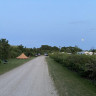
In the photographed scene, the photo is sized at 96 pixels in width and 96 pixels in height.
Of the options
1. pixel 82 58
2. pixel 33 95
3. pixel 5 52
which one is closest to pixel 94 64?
pixel 82 58

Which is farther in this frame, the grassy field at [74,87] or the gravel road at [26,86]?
the grassy field at [74,87]

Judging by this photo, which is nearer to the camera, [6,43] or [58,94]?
[58,94]

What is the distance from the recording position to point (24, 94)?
749cm

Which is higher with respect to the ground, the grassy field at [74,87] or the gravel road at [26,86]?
the gravel road at [26,86]

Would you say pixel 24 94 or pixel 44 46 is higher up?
pixel 44 46

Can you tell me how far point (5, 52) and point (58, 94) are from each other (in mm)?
25676

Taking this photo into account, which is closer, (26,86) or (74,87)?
(74,87)

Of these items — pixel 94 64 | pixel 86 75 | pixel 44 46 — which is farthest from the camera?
pixel 44 46

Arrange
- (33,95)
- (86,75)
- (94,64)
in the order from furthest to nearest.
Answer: (86,75)
(94,64)
(33,95)

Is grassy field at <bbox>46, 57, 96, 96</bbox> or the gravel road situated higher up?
the gravel road

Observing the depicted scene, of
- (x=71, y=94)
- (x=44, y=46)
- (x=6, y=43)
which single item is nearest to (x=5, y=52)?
(x=6, y=43)

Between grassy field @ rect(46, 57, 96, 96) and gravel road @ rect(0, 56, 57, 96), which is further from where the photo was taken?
grassy field @ rect(46, 57, 96, 96)

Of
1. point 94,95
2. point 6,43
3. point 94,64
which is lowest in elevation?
point 94,95

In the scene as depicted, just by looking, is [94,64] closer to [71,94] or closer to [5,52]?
[71,94]
